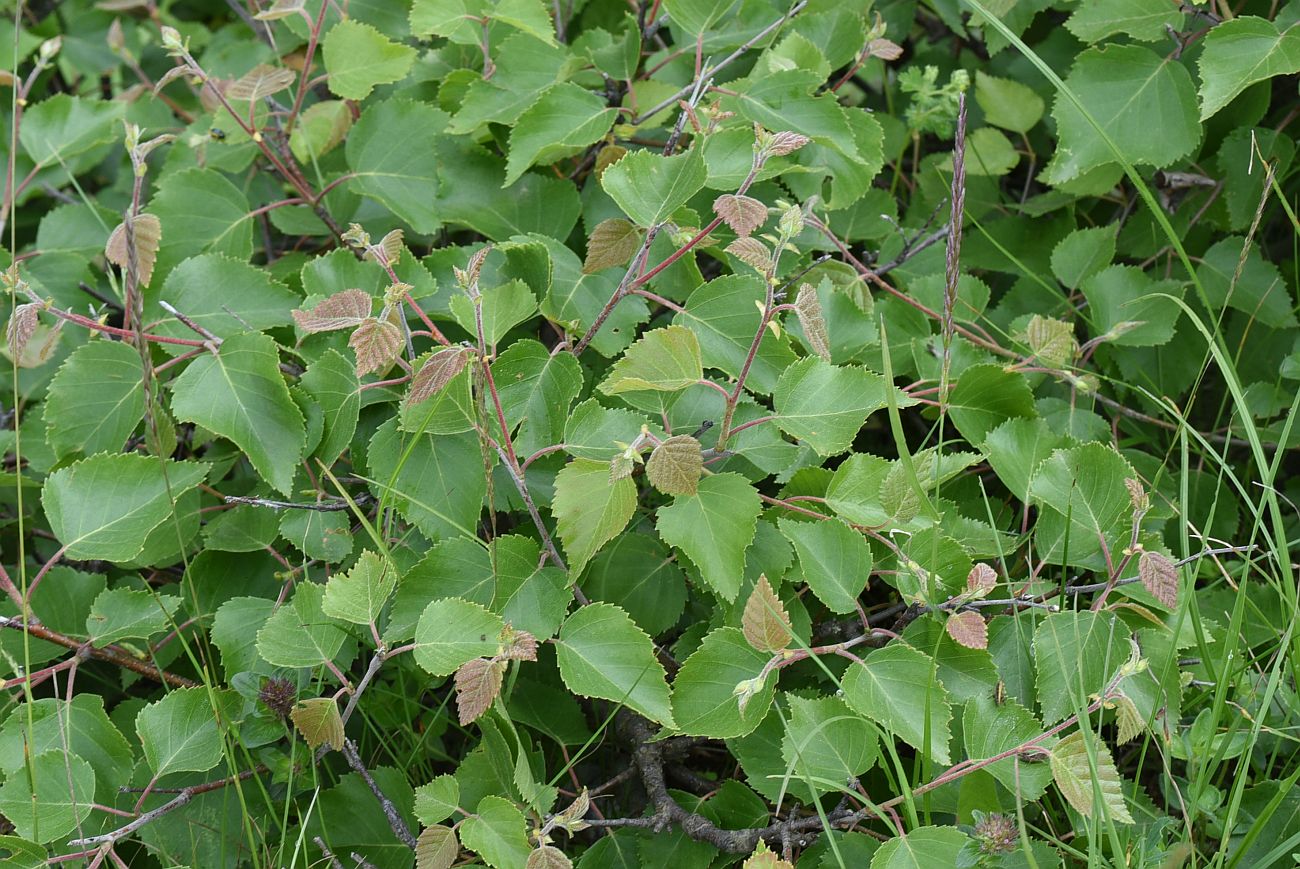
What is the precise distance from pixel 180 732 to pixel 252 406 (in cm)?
39

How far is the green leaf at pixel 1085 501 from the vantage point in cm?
133

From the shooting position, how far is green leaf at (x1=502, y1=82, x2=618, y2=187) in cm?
152

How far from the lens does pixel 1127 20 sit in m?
1.64

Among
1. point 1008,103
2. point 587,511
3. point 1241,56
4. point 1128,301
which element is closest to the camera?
point 587,511

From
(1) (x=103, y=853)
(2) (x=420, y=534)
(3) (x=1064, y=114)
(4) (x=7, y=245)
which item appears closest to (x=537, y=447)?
(2) (x=420, y=534)

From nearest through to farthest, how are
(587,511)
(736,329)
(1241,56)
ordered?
(587,511), (736,329), (1241,56)

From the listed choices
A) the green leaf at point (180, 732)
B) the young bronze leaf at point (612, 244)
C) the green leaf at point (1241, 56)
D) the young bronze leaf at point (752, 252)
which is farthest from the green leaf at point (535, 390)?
the green leaf at point (1241, 56)

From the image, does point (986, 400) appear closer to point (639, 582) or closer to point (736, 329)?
point (736, 329)

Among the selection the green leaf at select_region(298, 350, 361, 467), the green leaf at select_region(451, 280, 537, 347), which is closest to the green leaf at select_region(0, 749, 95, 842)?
the green leaf at select_region(298, 350, 361, 467)

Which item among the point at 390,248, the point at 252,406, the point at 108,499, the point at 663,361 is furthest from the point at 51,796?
the point at 663,361

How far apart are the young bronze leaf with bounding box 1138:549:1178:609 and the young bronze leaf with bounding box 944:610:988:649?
18 centimetres

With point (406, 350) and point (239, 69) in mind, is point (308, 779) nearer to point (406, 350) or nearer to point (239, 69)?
point (406, 350)

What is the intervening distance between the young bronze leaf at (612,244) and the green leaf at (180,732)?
0.69 metres

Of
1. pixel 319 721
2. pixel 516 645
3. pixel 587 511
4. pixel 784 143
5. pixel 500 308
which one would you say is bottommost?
pixel 319 721
